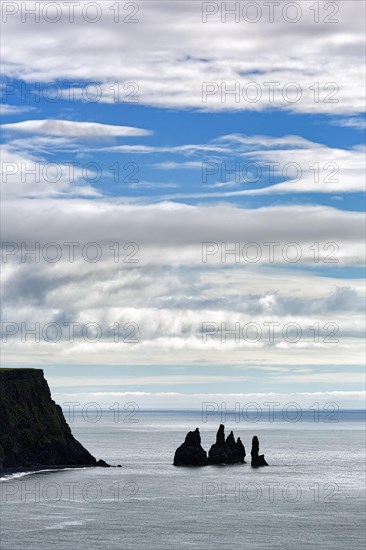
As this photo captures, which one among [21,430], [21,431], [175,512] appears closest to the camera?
[175,512]

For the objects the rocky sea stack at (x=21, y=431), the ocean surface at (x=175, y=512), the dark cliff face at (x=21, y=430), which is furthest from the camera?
the dark cliff face at (x=21, y=430)

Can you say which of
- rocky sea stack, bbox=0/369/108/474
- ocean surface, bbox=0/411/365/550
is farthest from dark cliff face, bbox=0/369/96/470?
ocean surface, bbox=0/411/365/550

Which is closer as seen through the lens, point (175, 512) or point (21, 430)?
point (175, 512)

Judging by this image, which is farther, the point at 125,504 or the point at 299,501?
the point at 299,501

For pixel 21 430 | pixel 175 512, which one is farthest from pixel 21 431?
pixel 175 512

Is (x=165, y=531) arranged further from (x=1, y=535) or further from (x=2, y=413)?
(x=2, y=413)

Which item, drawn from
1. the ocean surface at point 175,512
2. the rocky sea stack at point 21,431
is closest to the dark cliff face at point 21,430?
the rocky sea stack at point 21,431

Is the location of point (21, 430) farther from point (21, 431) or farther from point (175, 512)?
point (175, 512)

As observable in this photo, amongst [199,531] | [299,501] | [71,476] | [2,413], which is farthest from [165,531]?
[2,413]

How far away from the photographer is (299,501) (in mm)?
160750

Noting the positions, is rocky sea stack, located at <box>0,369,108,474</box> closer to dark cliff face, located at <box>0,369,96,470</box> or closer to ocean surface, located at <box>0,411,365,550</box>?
dark cliff face, located at <box>0,369,96,470</box>

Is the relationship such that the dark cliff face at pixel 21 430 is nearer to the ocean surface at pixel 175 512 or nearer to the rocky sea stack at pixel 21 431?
the rocky sea stack at pixel 21 431

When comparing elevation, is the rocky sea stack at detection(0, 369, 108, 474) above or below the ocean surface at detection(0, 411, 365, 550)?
above

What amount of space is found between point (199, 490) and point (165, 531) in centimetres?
4691
